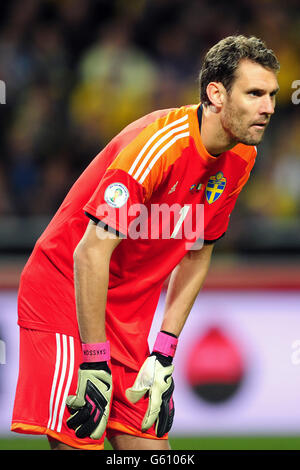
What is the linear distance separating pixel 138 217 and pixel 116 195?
245 millimetres

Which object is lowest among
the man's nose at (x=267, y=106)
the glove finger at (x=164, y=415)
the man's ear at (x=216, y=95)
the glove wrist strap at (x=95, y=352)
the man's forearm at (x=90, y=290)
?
the glove finger at (x=164, y=415)

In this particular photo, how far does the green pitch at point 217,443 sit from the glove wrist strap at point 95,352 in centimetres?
294

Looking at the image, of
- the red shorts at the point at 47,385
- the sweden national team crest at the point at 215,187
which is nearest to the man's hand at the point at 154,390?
the red shorts at the point at 47,385

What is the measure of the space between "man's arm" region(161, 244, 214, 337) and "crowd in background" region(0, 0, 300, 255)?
328 cm

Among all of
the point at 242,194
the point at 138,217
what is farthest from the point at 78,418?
the point at 242,194

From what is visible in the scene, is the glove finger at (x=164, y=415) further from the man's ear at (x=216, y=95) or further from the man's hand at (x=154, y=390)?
the man's ear at (x=216, y=95)

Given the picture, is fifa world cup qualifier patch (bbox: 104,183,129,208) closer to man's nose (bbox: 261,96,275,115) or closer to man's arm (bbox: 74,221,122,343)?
man's arm (bbox: 74,221,122,343)

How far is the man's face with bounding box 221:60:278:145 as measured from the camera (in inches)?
131

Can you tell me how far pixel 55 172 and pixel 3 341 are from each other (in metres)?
1.92

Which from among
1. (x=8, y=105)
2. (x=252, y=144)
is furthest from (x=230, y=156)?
(x=8, y=105)

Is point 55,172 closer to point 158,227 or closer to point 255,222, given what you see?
point 255,222

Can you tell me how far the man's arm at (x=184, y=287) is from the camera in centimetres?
386

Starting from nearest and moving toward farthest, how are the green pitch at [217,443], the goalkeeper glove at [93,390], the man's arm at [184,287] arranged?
the goalkeeper glove at [93,390], the man's arm at [184,287], the green pitch at [217,443]

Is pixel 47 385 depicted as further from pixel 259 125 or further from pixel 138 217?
pixel 259 125
